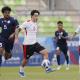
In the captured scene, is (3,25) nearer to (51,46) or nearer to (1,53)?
(1,53)

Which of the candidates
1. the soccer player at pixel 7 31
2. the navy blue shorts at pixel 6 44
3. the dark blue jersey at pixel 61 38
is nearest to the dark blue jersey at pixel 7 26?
the soccer player at pixel 7 31

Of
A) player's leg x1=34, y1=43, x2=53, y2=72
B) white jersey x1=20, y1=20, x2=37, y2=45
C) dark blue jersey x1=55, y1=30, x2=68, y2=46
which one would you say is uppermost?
white jersey x1=20, y1=20, x2=37, y2=45

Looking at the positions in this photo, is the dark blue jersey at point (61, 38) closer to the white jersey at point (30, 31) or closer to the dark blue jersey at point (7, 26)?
the white jersey at point (30, 31)

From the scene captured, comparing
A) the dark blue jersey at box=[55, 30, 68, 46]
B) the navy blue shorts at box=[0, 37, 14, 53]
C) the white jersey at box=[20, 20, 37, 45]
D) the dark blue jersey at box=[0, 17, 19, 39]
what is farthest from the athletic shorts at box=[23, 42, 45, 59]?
the dark blue jersey at box=[55, 30, 68, 46]

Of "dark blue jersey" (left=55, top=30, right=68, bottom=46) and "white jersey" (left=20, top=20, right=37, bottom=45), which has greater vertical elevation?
"white jersey" (left=20, top=20, right=37, bottom=45)

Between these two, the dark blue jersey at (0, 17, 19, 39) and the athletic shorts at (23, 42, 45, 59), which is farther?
the dark blue jersey at (0, 17, 19, 39)

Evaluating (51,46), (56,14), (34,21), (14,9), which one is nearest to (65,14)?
(56,14)

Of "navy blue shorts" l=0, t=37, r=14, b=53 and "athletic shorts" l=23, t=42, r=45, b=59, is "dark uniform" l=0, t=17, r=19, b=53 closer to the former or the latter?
"navy blue shorts" l=0, t=37, r=14, b=53

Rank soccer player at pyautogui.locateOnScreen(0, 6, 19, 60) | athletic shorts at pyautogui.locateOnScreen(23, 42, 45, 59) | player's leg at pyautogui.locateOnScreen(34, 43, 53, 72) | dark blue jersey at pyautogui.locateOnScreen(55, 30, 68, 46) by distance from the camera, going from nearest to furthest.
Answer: player's leg at pyautogui.locateOnScreen(34, 43, 53, 72), athletic shorts at pyautogui.locateOnScreen(23, 42, 45, 59), soccer player at pyautogui.locateOnScreen(0, 6, 19, 60), dark blue jersey at pyautogui.locateOnScreen(55, 30, 68, 46)

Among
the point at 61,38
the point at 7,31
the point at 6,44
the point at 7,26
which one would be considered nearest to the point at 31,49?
the point at 6,44

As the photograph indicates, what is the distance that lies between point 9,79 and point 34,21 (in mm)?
1988

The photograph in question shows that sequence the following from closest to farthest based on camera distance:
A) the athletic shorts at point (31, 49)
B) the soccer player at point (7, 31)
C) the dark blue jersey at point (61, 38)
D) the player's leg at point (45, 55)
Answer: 1. the player's leg at point (45, 55)
2. the athletic shorts at point (31, 49)
3. the soccer player at point (7, 31)
4. the dark blue jersey at point (61, 38)

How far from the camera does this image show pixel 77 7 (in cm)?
2830

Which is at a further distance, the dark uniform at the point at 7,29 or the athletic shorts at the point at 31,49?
the dark uniform at the point at 7,29
